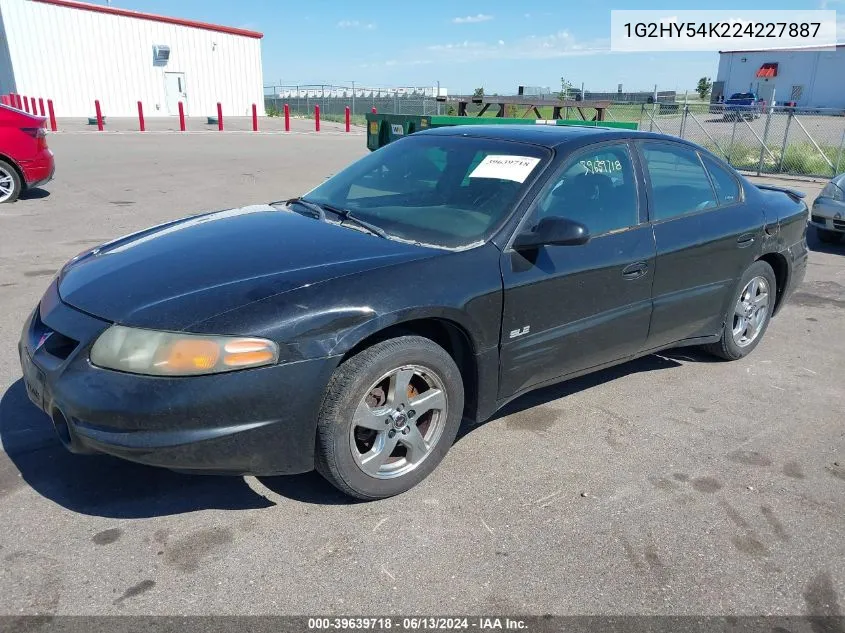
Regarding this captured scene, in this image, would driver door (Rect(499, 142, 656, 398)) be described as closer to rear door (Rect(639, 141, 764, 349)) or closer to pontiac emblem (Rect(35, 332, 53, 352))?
rear door (Rect(639, 141, 764, 349))

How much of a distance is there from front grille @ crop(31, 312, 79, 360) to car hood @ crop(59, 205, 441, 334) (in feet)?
0.48

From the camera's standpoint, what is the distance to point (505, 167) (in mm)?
3631

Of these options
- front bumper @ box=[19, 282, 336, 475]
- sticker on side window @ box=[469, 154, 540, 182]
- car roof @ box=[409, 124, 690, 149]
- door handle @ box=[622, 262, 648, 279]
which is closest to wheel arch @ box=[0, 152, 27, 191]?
car roof @ box=[409, 124, 690, 149]

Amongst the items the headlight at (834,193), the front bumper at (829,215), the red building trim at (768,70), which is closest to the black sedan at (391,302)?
the front bumper at (829,215)

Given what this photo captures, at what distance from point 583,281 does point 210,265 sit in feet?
6.03

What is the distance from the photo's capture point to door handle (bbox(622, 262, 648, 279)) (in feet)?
12.3

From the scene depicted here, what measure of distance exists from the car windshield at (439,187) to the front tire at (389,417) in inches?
24.7

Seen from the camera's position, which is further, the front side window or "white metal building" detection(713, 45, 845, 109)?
"white metal building" detection(713, 45, 845, 109)

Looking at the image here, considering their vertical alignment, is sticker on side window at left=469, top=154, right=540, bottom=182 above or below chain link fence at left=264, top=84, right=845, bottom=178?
above

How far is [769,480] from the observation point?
132 inches

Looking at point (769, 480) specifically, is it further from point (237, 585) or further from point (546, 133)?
point (237, 585)

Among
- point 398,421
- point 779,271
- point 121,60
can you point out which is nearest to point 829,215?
point 779,271

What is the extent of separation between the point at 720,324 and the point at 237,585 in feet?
11.6

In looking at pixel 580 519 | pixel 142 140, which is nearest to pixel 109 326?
pixel 580 519
